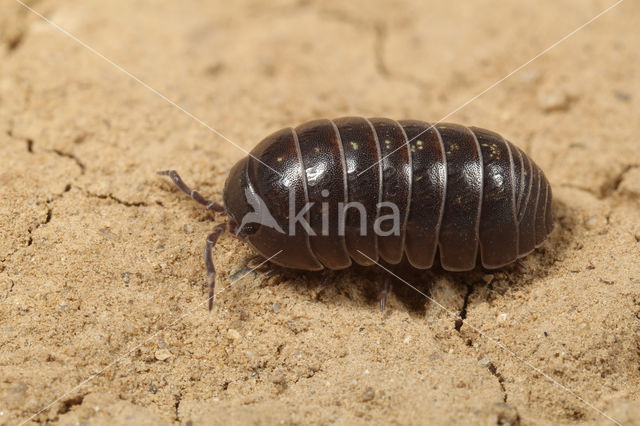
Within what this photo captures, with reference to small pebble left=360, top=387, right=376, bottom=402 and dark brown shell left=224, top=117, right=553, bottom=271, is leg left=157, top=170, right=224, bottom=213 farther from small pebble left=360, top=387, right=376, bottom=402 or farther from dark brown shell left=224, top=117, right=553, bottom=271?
small pebble left=360, top=387, right=376, bottom=402

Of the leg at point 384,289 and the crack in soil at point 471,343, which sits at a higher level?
the leg at point 384,289

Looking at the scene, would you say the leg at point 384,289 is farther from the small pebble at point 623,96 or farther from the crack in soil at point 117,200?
the small pebble at point 623,96

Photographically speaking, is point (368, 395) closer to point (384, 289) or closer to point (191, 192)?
point (384, 289)

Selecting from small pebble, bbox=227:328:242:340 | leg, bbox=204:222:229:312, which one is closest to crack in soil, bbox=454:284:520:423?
small pebble, bbox=227:328:242:340

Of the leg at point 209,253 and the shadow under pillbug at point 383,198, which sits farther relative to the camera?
the shadow under pillbug at point 383,198

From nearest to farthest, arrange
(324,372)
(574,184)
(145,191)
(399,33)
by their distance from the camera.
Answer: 1. (324,372)
2. (145,191)
3. (574,184)
4. (399,33)

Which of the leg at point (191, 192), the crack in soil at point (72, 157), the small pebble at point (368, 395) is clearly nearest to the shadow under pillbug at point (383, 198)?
the leg at point (191, 192)

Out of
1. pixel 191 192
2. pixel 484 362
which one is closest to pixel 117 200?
pixel 191 192

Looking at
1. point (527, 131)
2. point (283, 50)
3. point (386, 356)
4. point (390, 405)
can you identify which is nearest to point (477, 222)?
point (386, 356)

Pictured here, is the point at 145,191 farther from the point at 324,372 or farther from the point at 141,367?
the point at 324,372
